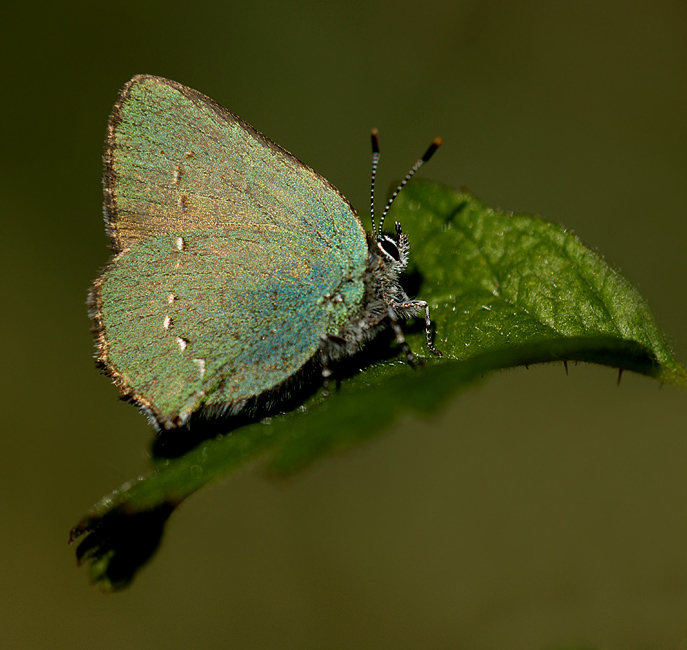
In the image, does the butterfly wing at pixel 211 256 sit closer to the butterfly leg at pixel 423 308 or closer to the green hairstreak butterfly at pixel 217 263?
the green hairstreak butterfly at pixel 217 263

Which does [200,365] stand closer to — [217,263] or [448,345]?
[217,263]

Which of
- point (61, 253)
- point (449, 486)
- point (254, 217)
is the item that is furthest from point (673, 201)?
point (61, 253)

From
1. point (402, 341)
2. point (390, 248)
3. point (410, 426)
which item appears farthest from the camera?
point (410, 426)

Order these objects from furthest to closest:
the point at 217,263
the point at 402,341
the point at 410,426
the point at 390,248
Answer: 1. the point at 410,426
2. the point at 390,248
3. the point at 217,263
4. the point at 402,341

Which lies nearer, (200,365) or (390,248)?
(200,365)

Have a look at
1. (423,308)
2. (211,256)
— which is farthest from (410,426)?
(211,256)

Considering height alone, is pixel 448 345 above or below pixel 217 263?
above

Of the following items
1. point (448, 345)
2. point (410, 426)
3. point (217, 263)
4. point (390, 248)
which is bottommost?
point (410, 426)

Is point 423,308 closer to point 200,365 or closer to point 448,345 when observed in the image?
point 448,345
